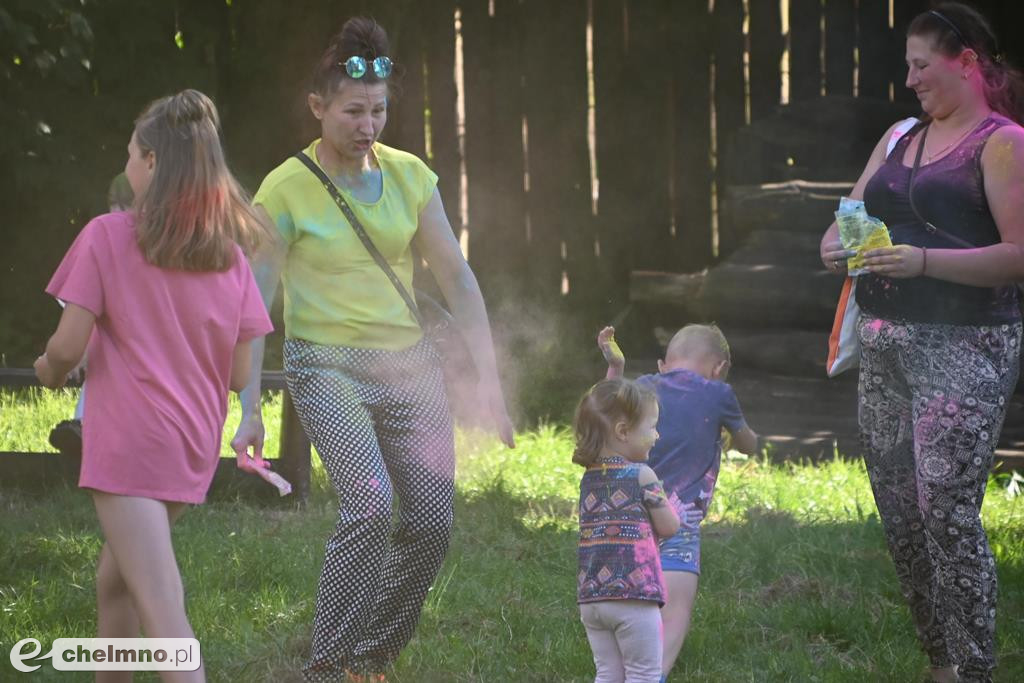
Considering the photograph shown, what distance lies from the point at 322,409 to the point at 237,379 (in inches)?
19.2

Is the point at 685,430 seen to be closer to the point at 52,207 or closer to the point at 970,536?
the point at 970,536

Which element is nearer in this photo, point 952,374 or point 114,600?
point 114,600

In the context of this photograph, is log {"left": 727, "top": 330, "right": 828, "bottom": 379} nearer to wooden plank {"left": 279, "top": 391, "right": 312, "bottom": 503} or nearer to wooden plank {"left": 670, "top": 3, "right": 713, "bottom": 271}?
wooden plank {"left": 670, "top": 3, "right": 713, "bottom": 271}

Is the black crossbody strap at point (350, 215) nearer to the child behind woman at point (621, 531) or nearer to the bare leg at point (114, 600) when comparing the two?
the child behind woman at point (621, 531)

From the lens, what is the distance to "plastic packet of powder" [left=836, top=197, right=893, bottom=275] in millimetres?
4090

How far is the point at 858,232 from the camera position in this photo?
414 cm

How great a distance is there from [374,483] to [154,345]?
2.93ft

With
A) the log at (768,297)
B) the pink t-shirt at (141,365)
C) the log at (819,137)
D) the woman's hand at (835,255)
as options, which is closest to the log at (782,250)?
the log at (768,297)

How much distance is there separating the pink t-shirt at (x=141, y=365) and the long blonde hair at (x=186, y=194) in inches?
1.9

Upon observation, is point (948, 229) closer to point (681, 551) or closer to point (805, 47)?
point (681, 551)

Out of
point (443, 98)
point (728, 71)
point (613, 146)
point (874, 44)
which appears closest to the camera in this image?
point (874, 44)

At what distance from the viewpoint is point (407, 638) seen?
13.8ft

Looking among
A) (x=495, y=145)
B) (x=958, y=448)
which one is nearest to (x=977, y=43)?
(x=958, y=448)

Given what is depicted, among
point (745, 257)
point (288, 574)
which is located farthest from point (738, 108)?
point (288, 574)
